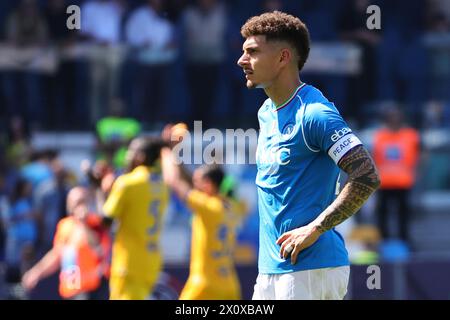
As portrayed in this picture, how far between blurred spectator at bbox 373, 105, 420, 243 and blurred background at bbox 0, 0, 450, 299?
0.05 feet

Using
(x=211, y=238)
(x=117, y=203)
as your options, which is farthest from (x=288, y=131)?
(x=211, y=238)

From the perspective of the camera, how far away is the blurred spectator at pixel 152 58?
47.9 ft

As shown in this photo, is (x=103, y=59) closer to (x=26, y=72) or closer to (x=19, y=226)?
(x=26, y=72)

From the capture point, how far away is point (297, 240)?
18.1ft

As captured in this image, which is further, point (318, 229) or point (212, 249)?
point (212, 249)

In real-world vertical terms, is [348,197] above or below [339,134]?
below

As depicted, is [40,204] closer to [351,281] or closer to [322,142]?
[351,281]

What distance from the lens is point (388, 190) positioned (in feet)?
47.4

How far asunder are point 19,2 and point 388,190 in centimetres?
530

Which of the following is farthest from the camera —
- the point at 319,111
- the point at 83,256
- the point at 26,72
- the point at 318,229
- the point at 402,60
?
the point at 402,60

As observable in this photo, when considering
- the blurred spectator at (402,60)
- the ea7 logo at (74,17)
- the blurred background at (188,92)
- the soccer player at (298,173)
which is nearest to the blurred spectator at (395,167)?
the blurred background at (188,92)

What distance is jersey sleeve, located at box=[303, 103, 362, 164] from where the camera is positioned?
553 cm

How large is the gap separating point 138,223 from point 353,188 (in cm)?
464
